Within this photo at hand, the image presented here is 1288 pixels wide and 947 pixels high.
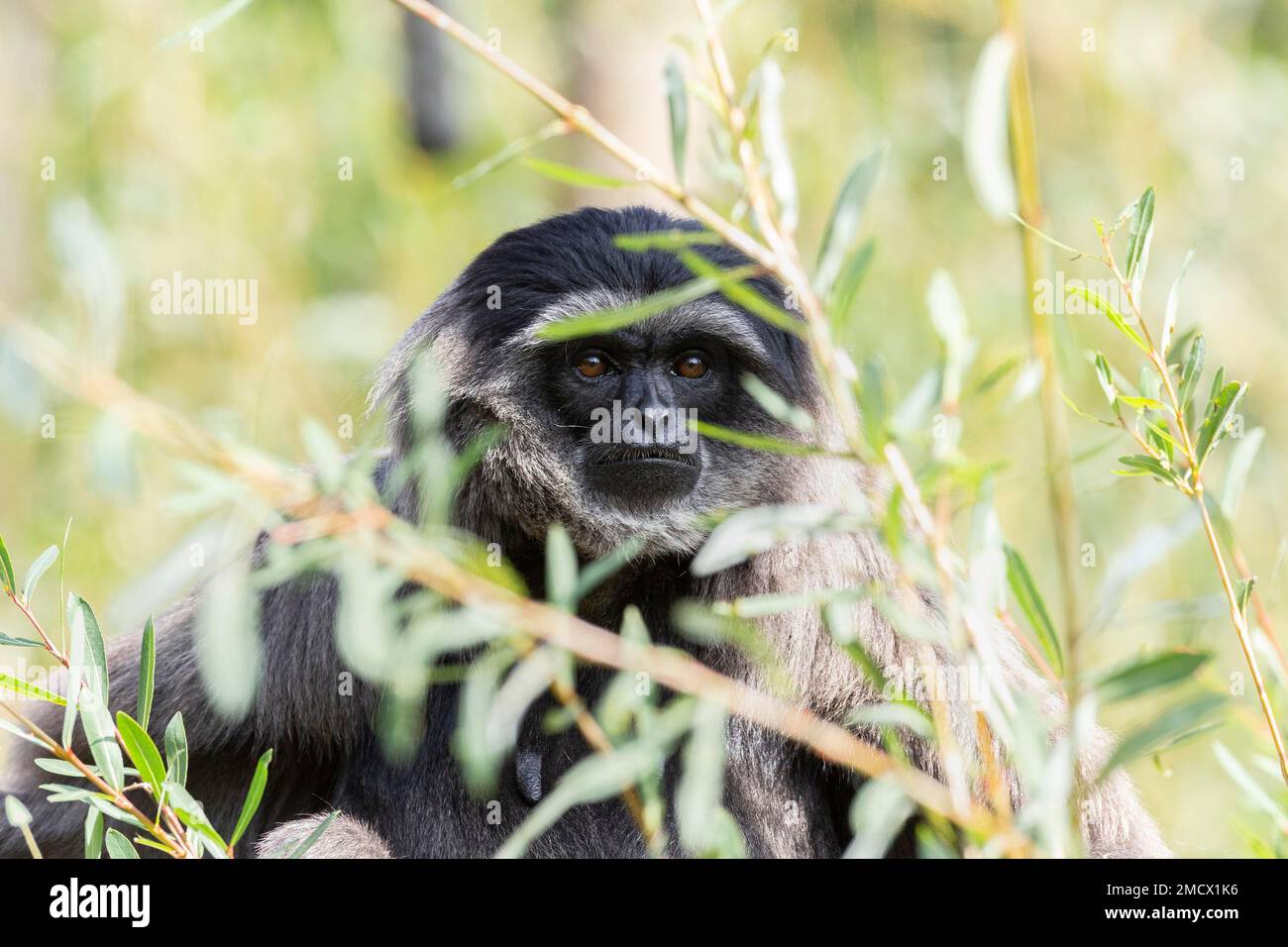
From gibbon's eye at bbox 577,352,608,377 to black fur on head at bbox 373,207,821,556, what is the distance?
22mm

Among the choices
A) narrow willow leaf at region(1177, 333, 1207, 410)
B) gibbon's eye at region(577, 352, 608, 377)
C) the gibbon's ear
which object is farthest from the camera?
gibbon's eye at region(577, 352, 608, 377)

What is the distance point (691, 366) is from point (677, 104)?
200 cm

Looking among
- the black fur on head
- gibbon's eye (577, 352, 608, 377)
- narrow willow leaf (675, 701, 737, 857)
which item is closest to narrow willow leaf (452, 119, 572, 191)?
narrow willow leaf (675, 701, 737, 857)

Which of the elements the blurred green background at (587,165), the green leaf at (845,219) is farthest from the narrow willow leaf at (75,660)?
the blurred green background at (587,165)

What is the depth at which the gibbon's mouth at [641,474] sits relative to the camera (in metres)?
3.86

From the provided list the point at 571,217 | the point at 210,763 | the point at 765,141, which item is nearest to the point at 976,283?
the point at 571,217

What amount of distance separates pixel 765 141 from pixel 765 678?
195 centimetres

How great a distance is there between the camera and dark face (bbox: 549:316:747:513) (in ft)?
12.7

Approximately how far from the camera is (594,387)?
13.3ft

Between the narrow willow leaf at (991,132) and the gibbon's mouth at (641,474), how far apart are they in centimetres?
216

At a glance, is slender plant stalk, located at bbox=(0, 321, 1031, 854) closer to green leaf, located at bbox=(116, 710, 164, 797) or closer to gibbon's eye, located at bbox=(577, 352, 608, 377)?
green leaf, located at bbox=(116, 710, 164, 797)
